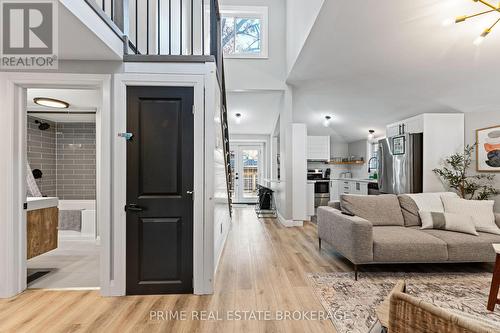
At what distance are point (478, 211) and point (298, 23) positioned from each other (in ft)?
12.5

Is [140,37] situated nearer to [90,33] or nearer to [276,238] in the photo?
[90,33]

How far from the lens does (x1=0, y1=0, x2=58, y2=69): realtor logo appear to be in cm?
167

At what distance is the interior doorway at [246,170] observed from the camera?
8609 millimetres

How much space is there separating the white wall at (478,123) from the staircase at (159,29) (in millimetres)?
4335

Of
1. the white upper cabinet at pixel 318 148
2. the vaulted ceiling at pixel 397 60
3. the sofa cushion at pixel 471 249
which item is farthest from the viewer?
the white upper cabinet at pixel 318 148

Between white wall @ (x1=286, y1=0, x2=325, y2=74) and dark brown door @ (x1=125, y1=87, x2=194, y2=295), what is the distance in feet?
6.92

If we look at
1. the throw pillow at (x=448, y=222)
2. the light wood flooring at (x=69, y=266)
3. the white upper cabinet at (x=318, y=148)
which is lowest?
the light wood flooring at (x=69, y=266)

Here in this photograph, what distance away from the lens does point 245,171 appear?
28.8 ft

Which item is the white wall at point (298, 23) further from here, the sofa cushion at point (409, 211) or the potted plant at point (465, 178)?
the potted plant at point (465, 178)

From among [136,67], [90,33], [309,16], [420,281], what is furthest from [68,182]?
[420,281]

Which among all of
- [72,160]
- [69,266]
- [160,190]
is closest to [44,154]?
[72,160]

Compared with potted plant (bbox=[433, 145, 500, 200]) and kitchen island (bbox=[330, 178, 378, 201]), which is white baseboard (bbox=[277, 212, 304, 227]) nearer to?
kitchen island (bbox=[330, 178, 378, 201])

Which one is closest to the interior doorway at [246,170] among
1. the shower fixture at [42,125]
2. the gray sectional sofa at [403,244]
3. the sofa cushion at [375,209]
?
the shower fixture at [42,125]

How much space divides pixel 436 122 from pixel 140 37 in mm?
5170
